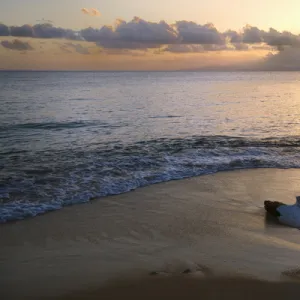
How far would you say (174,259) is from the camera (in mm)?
5871

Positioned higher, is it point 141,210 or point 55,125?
point 55,125

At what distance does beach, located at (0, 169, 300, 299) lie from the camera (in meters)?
5.19

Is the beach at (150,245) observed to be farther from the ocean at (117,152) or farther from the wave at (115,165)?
the ocean at (117,152)

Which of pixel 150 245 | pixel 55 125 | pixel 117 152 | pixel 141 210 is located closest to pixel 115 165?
pixel 117 152

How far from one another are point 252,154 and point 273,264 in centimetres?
887

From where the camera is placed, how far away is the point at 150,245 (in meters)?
6.41

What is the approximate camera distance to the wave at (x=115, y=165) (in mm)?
9148

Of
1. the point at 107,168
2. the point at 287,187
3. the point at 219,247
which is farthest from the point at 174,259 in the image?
the point at 107,168

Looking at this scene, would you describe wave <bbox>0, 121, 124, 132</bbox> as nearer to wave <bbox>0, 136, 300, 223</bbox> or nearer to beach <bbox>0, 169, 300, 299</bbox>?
wave <bbox>0, 136, 300, 223</bbox>

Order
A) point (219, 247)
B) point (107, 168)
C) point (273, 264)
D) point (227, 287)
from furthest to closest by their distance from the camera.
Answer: point (107, 168), point (219, 247), point (273, 264), point (227, 287)

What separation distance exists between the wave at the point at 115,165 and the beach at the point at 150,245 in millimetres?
803

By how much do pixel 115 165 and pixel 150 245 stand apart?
605 centimetres

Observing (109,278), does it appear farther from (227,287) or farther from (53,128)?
(53,128)

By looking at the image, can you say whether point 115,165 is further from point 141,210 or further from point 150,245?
point 150,245
